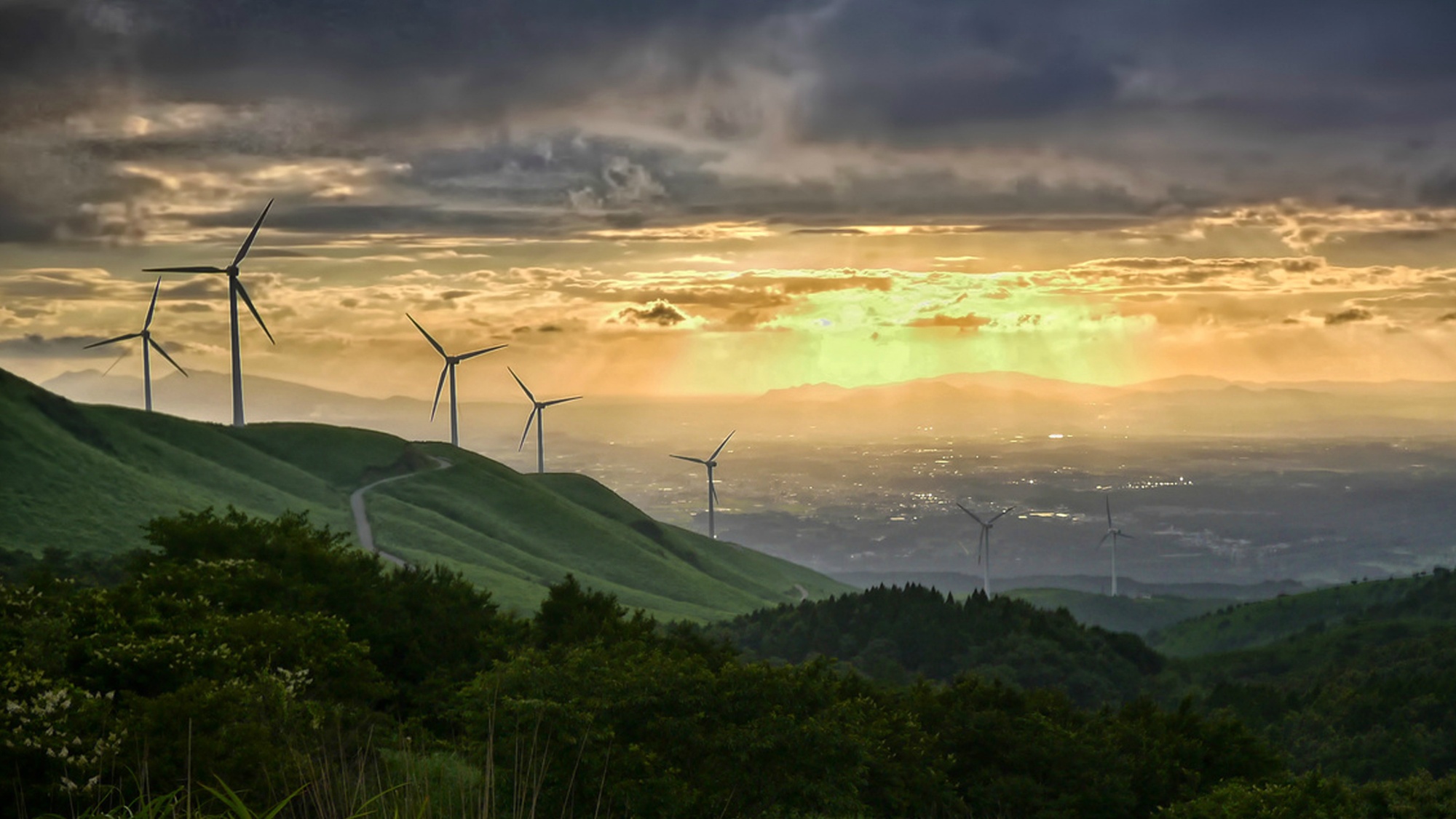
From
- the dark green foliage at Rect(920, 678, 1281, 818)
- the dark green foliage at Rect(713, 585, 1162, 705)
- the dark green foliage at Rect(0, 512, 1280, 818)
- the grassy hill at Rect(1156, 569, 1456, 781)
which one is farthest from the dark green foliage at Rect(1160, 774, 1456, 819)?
the dark green foliage at Rect(713, 585, 1162, 705)

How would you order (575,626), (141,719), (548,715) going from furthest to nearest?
1. (575,626)
2. (548,715)
3. (141,719)

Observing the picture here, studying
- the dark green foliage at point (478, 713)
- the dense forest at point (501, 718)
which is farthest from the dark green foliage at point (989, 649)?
the dark green foliage at point (478, 713)

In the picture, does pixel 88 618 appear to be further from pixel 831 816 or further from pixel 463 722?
pixel 831 816

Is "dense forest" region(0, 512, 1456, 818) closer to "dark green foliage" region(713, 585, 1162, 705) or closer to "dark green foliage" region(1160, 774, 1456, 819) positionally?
"dark green foliage" region(1160, 774, 1456, 819)

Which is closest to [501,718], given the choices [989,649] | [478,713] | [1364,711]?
[478,713]

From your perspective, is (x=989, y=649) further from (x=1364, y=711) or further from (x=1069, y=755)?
(x=1069, y=755)

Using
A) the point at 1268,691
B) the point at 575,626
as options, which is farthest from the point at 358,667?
the point at 1268,691

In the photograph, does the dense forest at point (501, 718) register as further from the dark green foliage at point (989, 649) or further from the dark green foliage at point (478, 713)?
the dark green foliage at point (989, 649)
